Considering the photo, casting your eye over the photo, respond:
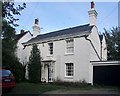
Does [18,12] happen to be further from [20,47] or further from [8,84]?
[20,47]

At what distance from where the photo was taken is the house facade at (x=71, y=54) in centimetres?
2469

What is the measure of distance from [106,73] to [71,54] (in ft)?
14.6

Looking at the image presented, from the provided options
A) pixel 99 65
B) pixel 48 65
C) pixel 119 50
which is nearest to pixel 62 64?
pixel 48 65

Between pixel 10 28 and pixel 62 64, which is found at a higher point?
pixel 10 28

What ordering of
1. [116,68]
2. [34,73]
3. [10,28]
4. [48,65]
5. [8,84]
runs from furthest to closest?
1. [48,65]
2. [34,73]
3. [116,68]
4. [10,28]
5. [8,84]

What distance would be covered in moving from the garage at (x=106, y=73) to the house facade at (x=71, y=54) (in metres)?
0.74

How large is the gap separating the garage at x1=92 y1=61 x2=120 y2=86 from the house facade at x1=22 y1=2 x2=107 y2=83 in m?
0.74

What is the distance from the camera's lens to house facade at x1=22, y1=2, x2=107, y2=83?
2469cm

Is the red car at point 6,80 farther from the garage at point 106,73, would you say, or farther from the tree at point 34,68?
the garage at point 106,73

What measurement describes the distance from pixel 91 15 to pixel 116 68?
24.1ft

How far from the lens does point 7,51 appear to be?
71.3 ft

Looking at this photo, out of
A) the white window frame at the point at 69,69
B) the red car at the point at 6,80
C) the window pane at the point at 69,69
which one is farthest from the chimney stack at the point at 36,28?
the red car at the point at 6,80

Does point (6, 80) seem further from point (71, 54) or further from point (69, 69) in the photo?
point (69, 69)

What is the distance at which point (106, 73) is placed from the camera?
24.5 metres
